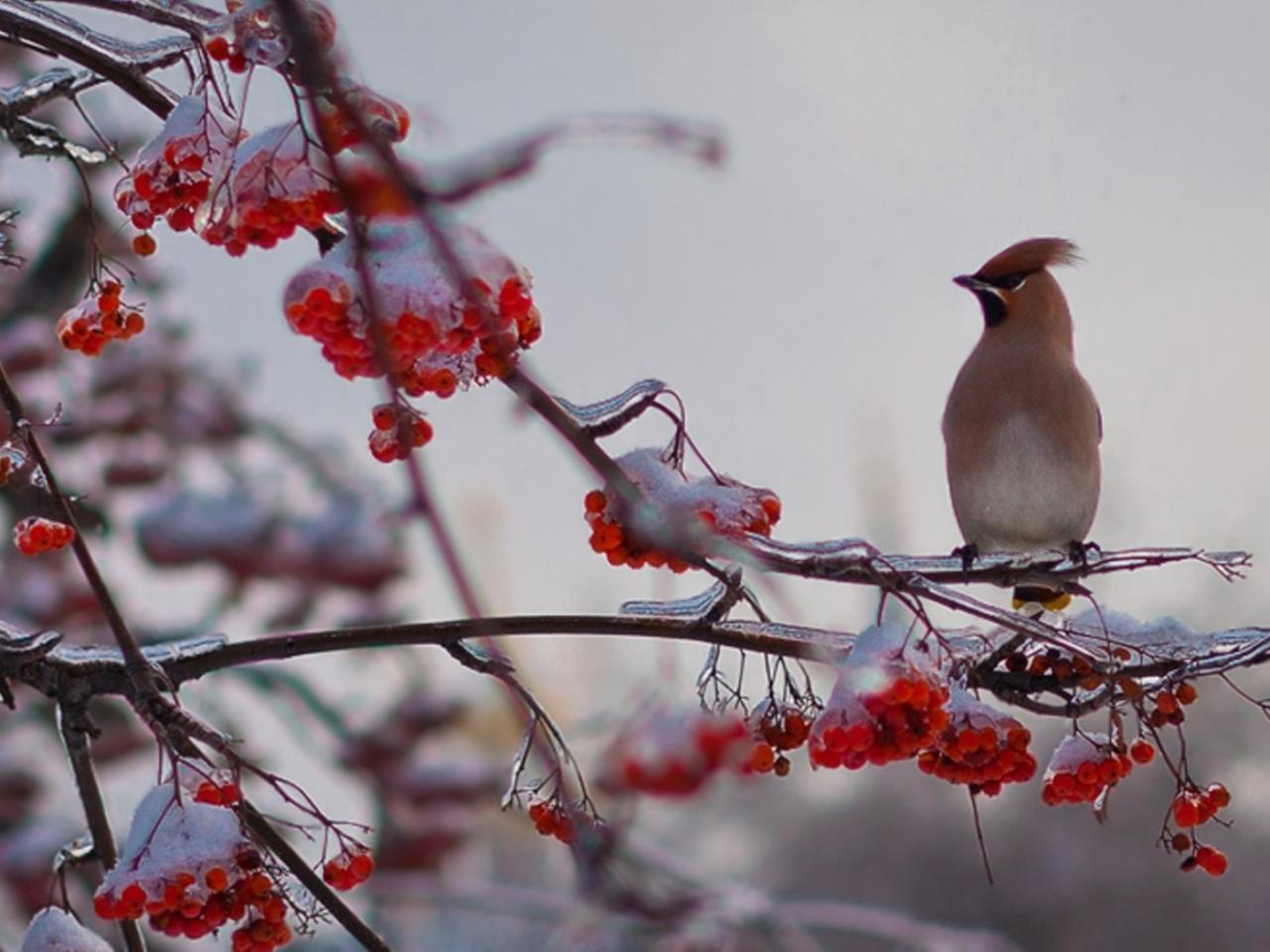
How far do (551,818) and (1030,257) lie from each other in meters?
1.96

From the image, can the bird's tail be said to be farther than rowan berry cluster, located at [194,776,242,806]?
Yes

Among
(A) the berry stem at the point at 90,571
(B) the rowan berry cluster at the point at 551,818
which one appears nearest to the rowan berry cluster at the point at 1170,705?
(B) the rowan berry cluster at the point at 551,818

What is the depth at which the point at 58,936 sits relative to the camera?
1444mm

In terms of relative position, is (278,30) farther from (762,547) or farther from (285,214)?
(762,547)

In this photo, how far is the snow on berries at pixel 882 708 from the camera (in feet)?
4.02

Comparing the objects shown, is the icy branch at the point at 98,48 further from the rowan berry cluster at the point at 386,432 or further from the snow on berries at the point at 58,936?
the snow on berries at the point at 58,936

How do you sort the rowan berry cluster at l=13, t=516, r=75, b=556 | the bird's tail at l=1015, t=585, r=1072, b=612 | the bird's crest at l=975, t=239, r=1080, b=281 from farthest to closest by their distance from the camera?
the bird's crest at l=975, t=239, r=1080, b=281
the bird's tail at l=1015, t=585, r=1072, b=612
the rowan berry cluster at l=13, t=516, r=75, b=556

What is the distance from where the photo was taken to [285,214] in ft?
3.82

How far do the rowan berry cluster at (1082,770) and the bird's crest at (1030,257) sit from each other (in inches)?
68.1

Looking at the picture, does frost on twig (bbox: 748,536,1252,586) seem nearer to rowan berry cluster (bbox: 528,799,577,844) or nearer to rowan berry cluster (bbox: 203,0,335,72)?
rowan berry cluster (bbox: 528,799,577,844)

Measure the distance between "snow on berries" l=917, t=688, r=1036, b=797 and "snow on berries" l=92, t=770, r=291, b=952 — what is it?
0.55 metres

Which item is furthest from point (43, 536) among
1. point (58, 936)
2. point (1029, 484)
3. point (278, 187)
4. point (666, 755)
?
point (1029, 484)

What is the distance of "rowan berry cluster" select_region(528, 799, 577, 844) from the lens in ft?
4.53

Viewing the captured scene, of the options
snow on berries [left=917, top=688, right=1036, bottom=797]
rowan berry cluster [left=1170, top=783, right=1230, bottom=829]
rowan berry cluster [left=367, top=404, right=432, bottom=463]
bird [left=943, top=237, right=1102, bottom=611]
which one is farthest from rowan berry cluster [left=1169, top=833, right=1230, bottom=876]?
bird [left=943, top=237, right=1102, bottom=611]
